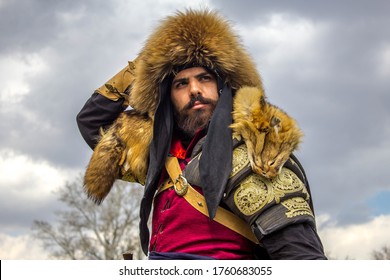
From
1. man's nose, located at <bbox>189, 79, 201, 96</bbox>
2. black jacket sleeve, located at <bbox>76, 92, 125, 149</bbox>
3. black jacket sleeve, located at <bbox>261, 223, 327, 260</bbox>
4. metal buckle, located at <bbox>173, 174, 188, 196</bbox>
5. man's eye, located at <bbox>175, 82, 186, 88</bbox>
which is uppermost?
black jacket sleeve, located at <bbox>76, 92, 125, 149</bbox>

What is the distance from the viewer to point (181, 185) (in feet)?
11.7

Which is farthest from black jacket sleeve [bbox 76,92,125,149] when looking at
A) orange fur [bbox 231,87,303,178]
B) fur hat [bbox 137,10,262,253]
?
orange fur [bbox 231,87,303,178]

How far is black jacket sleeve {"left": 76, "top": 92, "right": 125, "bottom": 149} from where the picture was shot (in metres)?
4.40

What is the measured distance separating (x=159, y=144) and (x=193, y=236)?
730 mm

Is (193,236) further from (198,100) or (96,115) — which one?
(96,115)

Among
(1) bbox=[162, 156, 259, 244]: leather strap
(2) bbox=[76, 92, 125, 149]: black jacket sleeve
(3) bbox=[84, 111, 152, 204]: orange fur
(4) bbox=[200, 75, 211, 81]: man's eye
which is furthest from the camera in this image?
(2) bbox=[76, 92, 125, 149]: black jacket sleeve

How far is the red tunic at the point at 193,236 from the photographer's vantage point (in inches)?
134

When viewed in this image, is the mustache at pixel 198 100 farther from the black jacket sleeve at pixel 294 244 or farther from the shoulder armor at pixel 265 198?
the black jacket sleeve at pixel 294 244

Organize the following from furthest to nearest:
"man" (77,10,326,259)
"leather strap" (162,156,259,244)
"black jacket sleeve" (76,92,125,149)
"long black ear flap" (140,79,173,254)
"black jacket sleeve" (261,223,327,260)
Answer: "black jacket sleeve" (76,92,125,149) < "long black ear flap" (140,79,173,254) < "leather strap" (162,156,259,244) < "man" (77,10,326,259) < "black jacket sleeve" (261,223,327,260)

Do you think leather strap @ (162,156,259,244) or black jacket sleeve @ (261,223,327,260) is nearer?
black jacket sleeve @ (261,223,327,260)

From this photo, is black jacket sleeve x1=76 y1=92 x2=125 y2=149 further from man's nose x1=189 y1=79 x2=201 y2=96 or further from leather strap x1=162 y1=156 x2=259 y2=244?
leather strap x1=162 y1=156 x2=259 y2=244

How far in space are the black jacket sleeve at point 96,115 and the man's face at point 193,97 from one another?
2.12 feet
